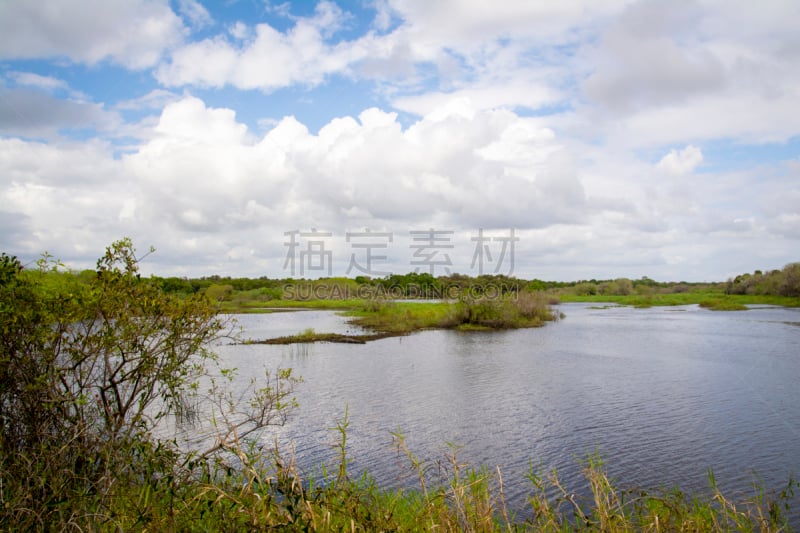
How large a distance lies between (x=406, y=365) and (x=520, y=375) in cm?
528

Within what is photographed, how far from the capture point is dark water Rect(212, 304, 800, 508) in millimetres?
11062

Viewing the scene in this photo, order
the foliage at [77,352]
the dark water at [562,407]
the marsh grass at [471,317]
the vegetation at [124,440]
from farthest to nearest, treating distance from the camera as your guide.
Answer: the marsh grass at [471,317], the dark water at [562,407], the foliage at [77,352], the vegetation at [124,440]

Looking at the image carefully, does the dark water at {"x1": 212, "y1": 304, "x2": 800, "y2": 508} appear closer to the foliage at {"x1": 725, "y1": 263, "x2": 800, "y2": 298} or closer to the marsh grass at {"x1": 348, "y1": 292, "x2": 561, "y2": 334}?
the marsh grass at {"x1": 348, "y1": 292, "x2": 561, "y2": 334}

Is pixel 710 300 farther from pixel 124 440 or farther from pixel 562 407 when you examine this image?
pixel 124 440

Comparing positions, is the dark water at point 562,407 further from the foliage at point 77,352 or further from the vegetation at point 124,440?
the foliage at point 77,352

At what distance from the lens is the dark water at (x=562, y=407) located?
11.1 meters

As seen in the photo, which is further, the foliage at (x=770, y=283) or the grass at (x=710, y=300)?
the foliage at (x=770, y=283)

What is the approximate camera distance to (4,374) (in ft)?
19.5

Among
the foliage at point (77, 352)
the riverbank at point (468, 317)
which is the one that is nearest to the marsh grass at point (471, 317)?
the riverbank at point (468, 317)

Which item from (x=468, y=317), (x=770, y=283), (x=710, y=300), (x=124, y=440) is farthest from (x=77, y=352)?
(x=770, y=283)

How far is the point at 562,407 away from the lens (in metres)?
16.0

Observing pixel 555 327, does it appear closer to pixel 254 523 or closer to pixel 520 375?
pixel 520 375

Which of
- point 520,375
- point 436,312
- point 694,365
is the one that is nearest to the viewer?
point 520,375

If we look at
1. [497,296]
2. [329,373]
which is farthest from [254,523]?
[497,296]
